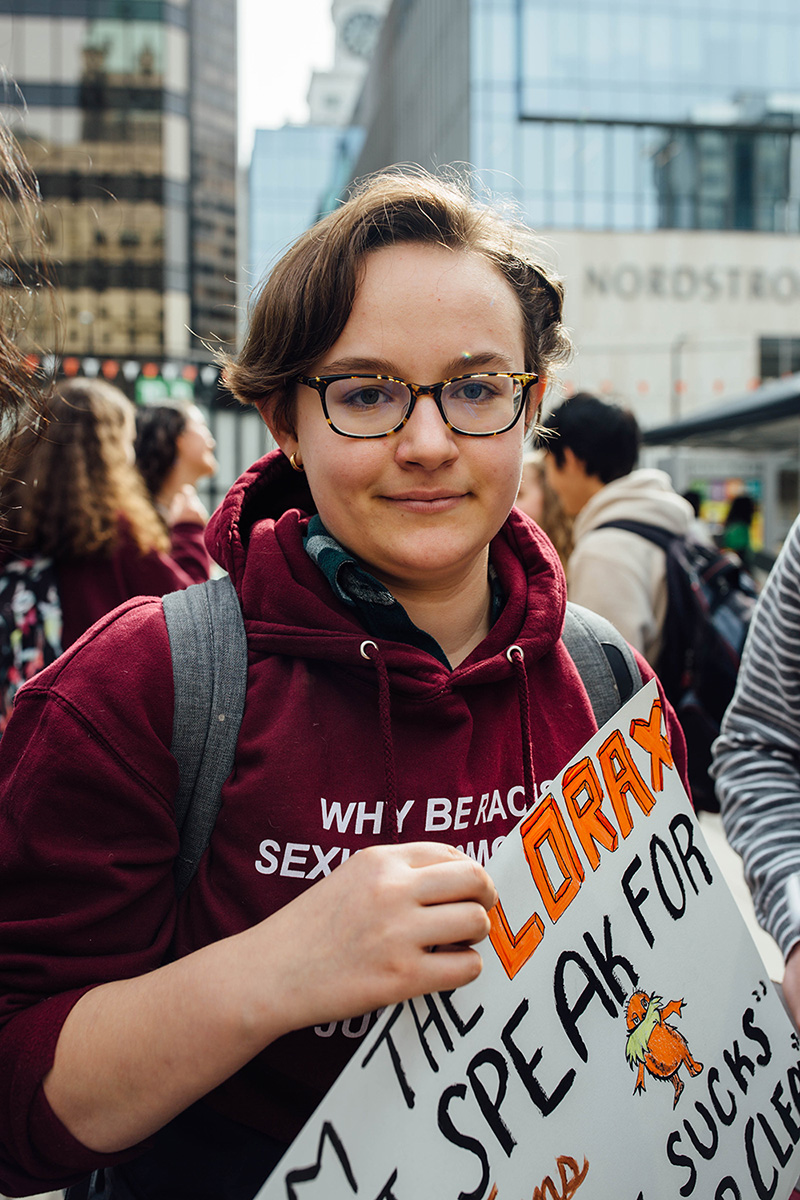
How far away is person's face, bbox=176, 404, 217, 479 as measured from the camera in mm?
4418

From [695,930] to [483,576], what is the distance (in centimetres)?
54

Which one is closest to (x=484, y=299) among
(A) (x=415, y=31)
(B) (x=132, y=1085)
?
(B) (x=132, y=1085)

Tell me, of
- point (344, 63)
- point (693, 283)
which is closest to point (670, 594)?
point (693, 283)

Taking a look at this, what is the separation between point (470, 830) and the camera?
1.18 m

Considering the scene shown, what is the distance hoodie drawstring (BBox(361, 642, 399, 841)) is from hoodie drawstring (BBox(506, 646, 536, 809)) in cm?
18

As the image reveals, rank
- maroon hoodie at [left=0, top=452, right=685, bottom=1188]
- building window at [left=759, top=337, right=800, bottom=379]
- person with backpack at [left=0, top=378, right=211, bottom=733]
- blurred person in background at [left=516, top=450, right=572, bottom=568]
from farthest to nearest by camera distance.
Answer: building window at [left=759, top=337, right=800, bottom=379]
blurred person in background at [left=516, top=450, right=572, bottom=568]
person with backpack at [left=0, top=378, right=211, bottom=733]
maroon hoodie at [left=0, top=452, right=685, bottom=1188]

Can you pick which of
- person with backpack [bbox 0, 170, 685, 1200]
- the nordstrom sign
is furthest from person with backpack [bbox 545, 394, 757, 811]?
the nordstrom sign

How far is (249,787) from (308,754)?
0.26 ft

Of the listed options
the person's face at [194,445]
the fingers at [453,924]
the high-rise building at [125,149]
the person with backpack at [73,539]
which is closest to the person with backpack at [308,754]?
the fingers at [453,924]

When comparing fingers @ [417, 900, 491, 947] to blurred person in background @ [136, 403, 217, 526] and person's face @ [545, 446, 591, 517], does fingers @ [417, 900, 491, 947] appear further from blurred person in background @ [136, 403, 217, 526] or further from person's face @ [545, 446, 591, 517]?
blurred person in background @ [136, 403, 217, 526]

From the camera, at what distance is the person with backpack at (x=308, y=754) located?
0.95 meters

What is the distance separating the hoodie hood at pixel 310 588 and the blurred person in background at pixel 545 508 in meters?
2.66

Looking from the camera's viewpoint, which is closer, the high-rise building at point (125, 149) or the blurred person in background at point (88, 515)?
the blurred person in background at point (88, 515)

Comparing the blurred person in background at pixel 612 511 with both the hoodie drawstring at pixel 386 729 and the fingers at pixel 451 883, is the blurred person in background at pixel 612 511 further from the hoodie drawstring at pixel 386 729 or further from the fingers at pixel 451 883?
the fingers at pixel 451 883
